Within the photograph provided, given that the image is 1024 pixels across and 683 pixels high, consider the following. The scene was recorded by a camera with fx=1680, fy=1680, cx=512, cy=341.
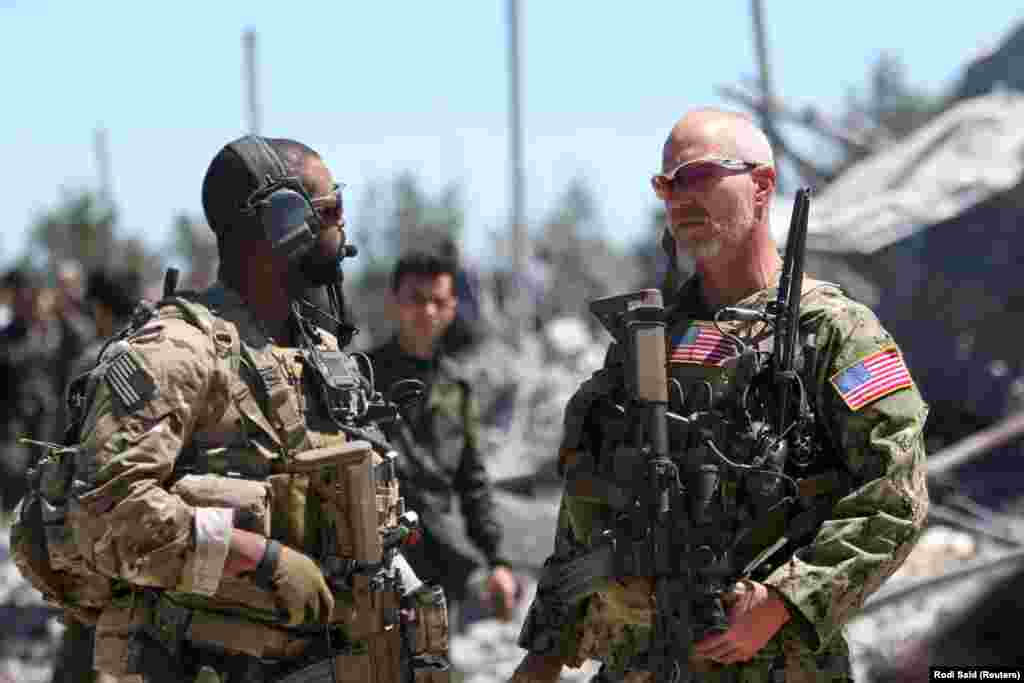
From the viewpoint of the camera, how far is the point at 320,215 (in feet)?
13.6

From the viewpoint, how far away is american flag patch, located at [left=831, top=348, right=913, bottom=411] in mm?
3709

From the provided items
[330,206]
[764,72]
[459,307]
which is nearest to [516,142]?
[764,72]

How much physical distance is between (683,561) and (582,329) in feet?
63.0

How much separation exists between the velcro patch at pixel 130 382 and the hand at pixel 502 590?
2.49m

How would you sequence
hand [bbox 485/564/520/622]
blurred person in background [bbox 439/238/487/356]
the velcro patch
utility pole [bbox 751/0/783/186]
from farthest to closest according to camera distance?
utility pole [bbox 751/0/783/186], blurred person in background [bbox 439/238/487/356], hand [bbox 485/564/520/622], the velcro patch

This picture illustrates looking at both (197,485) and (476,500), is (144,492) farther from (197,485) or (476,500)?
(476,500)

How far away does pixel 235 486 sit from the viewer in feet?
12.5

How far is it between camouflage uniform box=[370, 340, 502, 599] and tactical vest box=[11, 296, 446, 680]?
81.1 inches

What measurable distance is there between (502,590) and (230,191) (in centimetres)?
237

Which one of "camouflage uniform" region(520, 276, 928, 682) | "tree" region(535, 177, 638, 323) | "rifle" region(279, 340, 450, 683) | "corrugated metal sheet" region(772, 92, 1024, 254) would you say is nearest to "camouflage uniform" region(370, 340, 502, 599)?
"rifle" region(279, 340, 450, 683)

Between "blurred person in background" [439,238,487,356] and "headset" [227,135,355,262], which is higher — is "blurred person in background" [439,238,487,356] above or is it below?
below

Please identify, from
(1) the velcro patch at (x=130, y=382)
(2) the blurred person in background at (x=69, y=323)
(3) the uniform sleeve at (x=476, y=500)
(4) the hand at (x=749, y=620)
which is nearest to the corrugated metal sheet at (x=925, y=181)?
(2) the blurred person in background at (x=69, y=323)

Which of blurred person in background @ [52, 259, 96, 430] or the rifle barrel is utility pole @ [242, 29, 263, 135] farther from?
the rifle barrel

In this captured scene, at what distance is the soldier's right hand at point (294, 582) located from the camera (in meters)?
3.76
